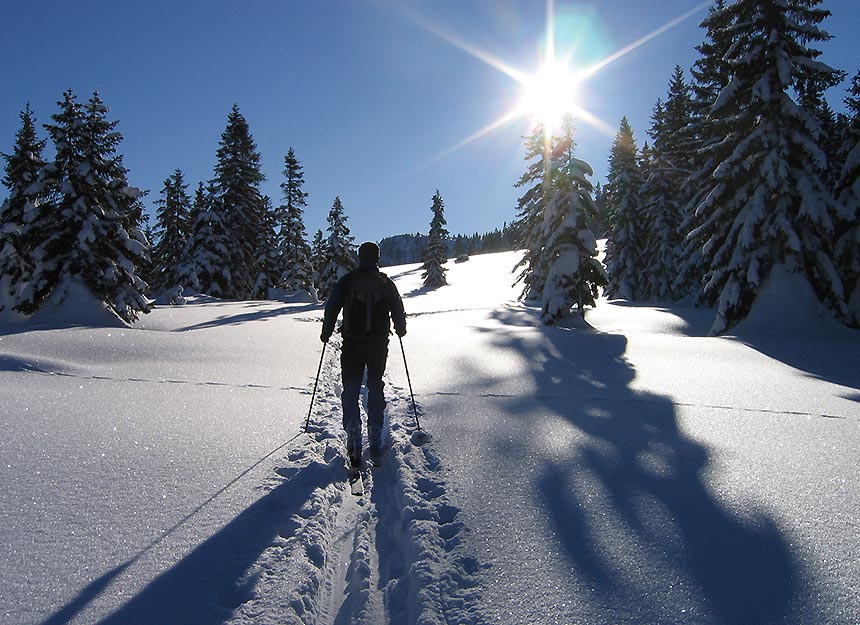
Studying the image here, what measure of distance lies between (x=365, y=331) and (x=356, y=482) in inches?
66.6

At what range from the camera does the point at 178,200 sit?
3922 cm

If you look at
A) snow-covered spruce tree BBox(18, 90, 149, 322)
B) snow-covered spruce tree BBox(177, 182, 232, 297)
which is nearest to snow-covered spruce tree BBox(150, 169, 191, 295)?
snow-covered spruce tree BBox(177, 182, 232, 297)

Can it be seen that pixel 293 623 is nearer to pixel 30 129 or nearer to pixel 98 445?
pixel 98 445

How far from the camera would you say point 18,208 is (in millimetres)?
21578

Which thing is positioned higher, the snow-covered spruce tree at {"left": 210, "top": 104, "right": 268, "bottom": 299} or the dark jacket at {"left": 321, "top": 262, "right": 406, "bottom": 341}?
the snow-covered spruce tree at {"left": 210, "top": 104, "right": 268, "bottom": 299}

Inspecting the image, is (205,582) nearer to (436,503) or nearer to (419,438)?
(436,503)

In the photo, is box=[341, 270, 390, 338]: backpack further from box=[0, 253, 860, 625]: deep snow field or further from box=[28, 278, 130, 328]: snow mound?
box=[28, 278, 130, 328]: snow mound

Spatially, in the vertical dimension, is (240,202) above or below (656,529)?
above

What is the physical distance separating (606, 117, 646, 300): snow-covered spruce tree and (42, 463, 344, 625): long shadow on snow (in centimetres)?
3265

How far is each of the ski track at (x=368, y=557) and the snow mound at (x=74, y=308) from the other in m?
14.2

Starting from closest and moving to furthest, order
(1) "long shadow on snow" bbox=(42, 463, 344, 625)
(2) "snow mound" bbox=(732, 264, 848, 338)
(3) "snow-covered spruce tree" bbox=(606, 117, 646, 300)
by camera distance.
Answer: (1) "long shadow on snow" bbox=(42, 463, 344, 625), (2) "snow mound" bbox=(732, 264, 848, 338), (3) "snow-covered spruce tree" bbox=(606, 117, 646, 300)

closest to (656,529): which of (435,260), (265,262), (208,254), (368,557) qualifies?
(368,557)

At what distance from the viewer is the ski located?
4.63m

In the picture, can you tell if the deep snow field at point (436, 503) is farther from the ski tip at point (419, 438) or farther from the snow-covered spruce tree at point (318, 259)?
the snow-covered spruce tree at point (318, 259)
